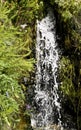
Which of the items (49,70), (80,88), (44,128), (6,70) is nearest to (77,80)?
(80,88)

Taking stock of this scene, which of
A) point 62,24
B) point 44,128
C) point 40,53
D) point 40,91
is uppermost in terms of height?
point 62,24

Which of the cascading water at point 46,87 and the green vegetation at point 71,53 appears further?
the cascading water at point 46,87

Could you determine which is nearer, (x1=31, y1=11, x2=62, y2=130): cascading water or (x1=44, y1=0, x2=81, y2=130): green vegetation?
(x1=44, y1=0, x2=81, y2=130): green vegetation

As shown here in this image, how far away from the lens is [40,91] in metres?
5.23

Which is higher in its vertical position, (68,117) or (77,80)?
(77,80)

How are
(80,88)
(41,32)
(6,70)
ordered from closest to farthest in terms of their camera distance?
(6,70), (80,88), (41,32)

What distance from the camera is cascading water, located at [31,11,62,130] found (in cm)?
520

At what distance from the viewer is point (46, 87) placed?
17.3 ft

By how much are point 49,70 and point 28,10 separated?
3.29 ft

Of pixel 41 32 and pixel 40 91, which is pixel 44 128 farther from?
pixel 41 32

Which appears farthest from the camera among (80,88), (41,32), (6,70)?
(41,32)

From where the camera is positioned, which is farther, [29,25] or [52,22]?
[52,22]

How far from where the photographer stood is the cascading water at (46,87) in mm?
5203

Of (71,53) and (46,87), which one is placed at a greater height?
(71,53)
